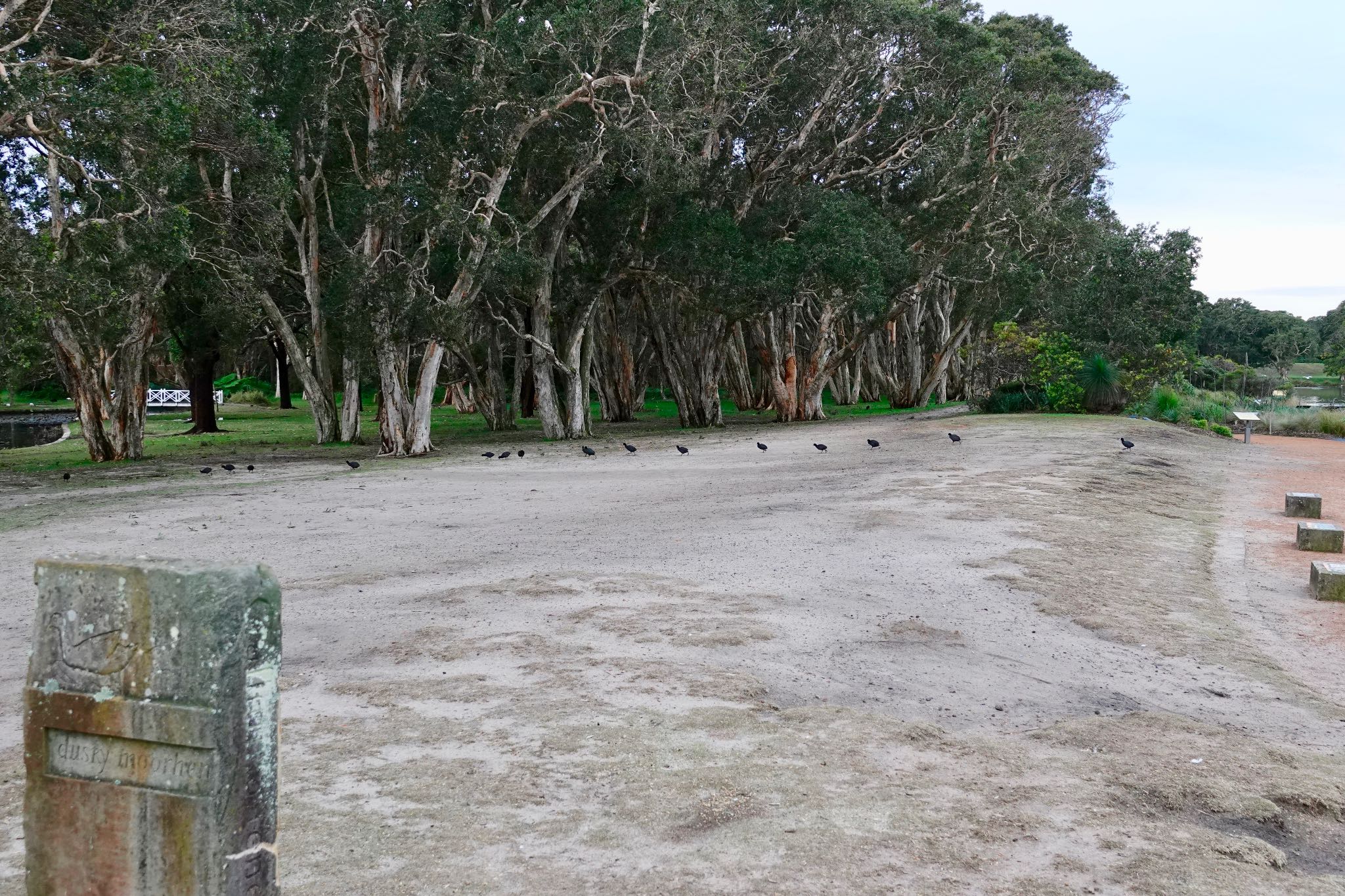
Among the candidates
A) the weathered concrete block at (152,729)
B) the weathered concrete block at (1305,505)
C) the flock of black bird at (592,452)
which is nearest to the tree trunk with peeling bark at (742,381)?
the flock of black bird at (592,452)

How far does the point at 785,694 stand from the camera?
22.6ft

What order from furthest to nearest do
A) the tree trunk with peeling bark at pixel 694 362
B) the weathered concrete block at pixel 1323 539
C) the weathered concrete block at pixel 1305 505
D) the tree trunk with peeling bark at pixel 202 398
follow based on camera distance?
the tree trunk with peeling bark at pixel 694 362, the tree trunk with peeling bark at pixel 202 398, the weathered concrete block at pixel 1305 505, the weathered concrete block at pixel 1323 539

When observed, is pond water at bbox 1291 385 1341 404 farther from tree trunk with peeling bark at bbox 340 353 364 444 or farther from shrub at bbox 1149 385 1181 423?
tree trunk with peeling bark at bbox 340 353 364 444

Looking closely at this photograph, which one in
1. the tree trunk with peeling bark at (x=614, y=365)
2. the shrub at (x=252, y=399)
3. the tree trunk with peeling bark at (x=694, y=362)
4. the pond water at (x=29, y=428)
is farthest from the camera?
the shrub at (x=252, y=399)

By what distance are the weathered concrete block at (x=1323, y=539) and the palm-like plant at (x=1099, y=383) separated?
71.0 ft

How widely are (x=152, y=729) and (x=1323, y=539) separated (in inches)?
507

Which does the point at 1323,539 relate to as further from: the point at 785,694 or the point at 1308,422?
the point at 1308,422

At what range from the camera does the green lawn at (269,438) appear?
80.8 feet

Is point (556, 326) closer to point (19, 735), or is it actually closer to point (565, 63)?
point (565, 63)

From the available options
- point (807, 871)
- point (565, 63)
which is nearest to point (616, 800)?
point (807, 871)

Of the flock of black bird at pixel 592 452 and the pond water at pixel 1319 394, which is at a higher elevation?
the pond water at pixel 1319 394

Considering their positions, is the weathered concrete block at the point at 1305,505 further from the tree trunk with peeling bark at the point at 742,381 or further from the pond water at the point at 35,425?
the tree trunk with peeling bark at the point at 742,381

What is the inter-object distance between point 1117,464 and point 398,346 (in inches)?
587

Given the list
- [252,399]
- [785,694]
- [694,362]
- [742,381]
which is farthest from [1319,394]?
[785,694]
